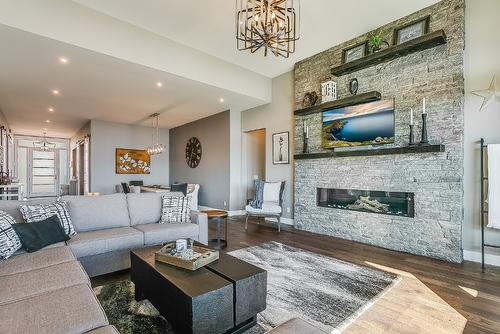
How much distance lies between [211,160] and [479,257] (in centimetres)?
578

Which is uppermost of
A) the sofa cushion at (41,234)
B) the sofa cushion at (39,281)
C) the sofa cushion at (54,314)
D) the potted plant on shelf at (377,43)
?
the potted plant on shelf at (377,43)

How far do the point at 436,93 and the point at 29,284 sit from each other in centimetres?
458

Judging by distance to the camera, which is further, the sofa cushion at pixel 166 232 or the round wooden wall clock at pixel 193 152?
the round wooden wall clock at pixel 193 152

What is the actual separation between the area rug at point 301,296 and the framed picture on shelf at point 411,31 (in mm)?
3202

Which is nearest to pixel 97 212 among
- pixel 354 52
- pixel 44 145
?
pixel 354 52

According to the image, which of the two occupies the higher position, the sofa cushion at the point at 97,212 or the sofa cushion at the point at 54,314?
the sofa cushion at the point at 97,212

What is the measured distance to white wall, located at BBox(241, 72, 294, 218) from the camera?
562 centimetres

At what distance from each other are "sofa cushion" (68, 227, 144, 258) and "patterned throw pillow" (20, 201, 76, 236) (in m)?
0.15

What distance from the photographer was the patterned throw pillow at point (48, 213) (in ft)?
8.26

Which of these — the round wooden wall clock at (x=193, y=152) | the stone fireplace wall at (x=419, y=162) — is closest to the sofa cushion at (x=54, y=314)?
the stone fireplace wall at (x=419, y=162)

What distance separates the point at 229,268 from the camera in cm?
191

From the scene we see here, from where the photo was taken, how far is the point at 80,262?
2.38 metres

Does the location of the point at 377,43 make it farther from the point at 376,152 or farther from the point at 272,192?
the point at 272,192

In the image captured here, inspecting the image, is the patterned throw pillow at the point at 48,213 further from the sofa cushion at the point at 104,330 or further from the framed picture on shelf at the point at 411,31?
the framed picture on shelf at the point at 411,31
